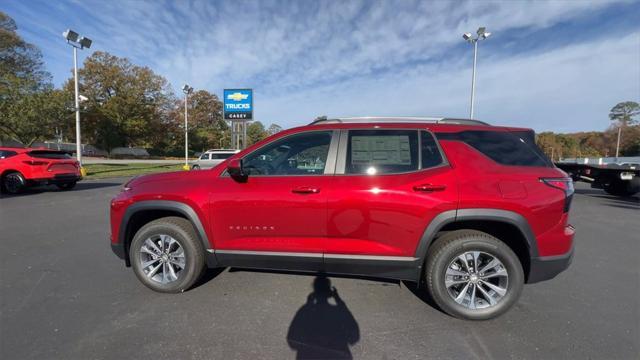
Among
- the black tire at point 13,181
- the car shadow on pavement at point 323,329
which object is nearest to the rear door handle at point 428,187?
the car shadow on pavement at point 323,329

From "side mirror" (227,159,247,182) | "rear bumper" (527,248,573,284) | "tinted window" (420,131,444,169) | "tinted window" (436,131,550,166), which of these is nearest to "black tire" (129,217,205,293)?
"side mirror" (227,159,247,182)

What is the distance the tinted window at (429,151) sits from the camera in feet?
9.25

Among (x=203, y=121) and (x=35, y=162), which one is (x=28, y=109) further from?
(x=203, y=121)

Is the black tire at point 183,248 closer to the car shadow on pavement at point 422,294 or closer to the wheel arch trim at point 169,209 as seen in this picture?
the wheel arch trim at point 169,209

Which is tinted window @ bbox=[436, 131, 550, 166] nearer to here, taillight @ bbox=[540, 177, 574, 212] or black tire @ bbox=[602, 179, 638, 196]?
taillight @ bbox=[540, 177, 574, 212]

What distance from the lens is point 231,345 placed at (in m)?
2.39

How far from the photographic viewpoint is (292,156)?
10.1 feet

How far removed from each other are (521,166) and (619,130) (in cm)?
7004

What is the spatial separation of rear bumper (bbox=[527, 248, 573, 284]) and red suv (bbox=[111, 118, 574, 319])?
0.01m

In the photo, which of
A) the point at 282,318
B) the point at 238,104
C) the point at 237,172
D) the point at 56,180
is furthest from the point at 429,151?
the point at 238,104

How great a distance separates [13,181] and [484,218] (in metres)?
12.6

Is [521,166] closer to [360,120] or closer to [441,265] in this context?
[441,265]

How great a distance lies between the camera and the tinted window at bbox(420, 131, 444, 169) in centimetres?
282

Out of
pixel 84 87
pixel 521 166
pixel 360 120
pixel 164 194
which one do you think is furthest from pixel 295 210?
pixel 84 87
